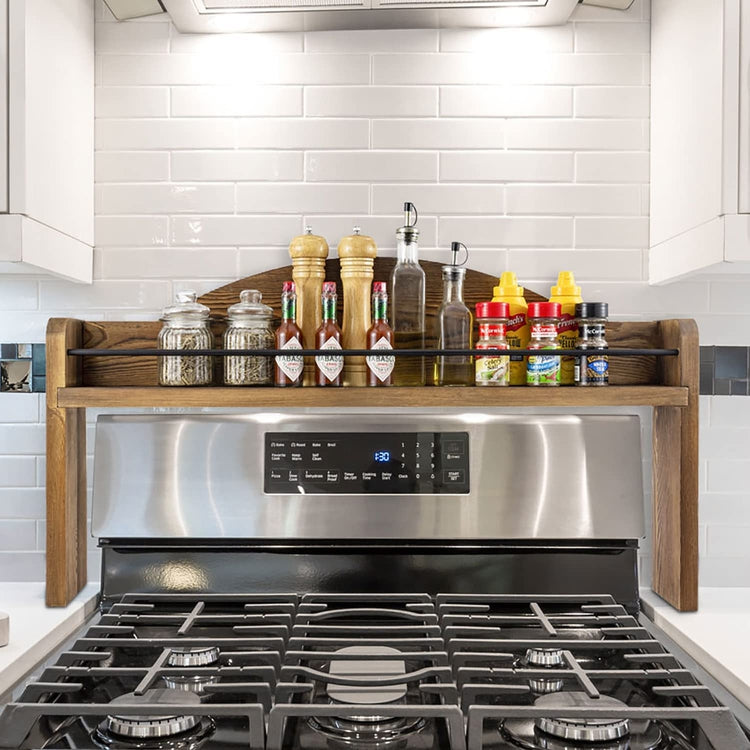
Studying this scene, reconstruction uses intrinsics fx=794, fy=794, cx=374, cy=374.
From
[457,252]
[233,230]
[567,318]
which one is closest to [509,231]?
[457,252]

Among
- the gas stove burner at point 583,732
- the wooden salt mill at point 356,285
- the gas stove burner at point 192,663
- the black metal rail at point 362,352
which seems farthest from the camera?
the wooden salt mill at point 356,285

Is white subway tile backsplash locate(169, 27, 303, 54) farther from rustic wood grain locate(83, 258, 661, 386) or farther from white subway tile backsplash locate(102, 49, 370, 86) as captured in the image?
rustic wood grain locate(83, 258, 661, 386)

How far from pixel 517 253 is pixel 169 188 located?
720mm

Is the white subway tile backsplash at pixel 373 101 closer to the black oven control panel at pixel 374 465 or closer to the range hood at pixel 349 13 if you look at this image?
the range hood at pixel 349 13

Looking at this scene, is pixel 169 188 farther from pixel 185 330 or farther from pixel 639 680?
pixel 639 680

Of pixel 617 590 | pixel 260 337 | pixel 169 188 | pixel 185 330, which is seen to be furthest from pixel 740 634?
pixel 169 188

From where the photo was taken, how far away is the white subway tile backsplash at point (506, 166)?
1.61 m

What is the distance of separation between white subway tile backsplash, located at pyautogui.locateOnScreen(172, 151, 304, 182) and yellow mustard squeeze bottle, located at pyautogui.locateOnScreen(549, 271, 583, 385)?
565mm

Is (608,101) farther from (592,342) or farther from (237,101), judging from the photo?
(237,101)

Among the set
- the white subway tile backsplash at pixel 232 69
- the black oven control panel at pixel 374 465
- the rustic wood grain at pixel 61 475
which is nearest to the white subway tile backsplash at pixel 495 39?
the white subway tile backsplash at pixel 232 69

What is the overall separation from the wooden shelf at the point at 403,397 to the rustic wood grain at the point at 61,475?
12 cm

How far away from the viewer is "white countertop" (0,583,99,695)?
→ 3.70ft

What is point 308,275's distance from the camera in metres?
1.54

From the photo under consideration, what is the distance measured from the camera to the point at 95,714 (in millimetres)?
928
